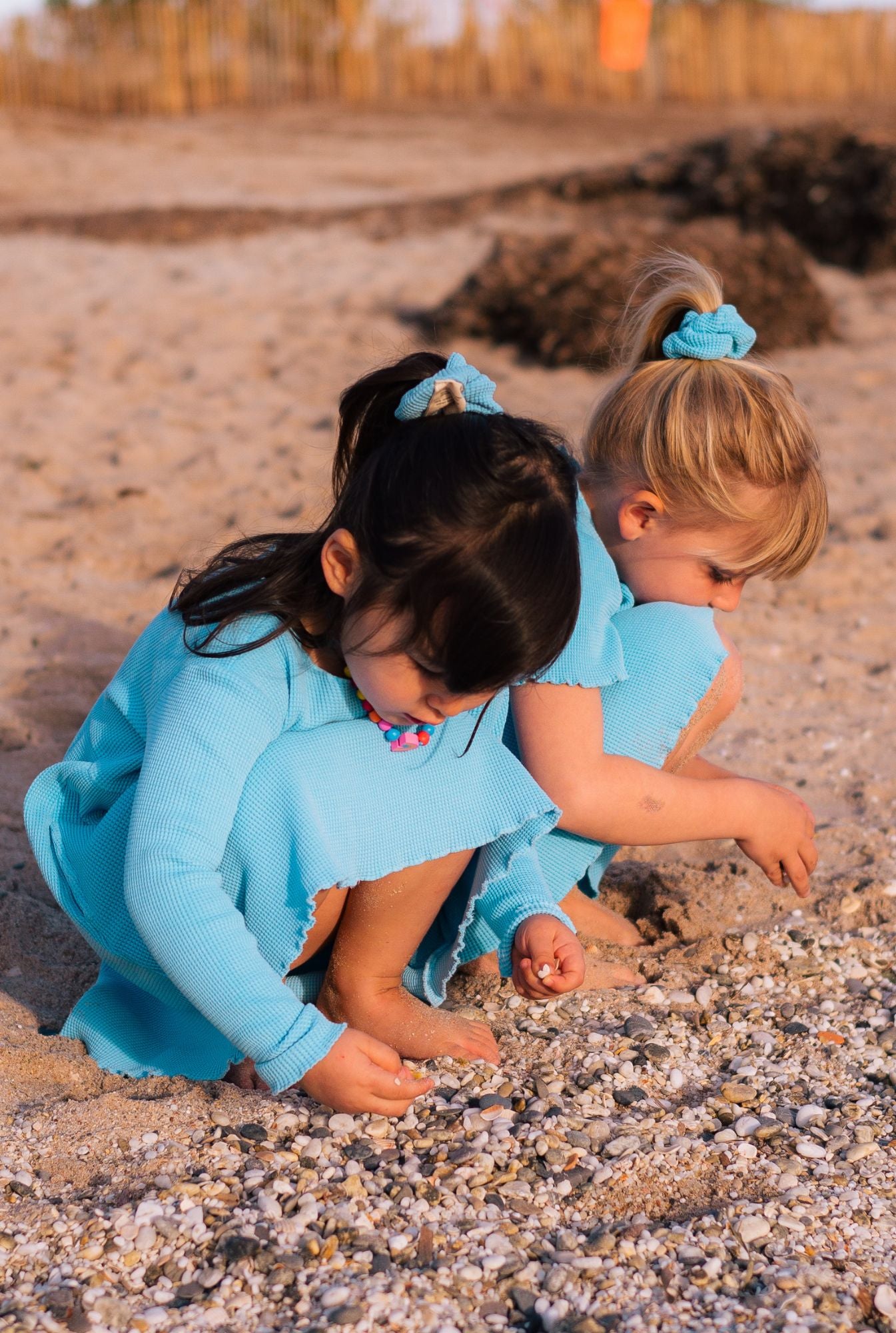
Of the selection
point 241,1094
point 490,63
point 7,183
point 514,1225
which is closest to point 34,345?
point 241,1094

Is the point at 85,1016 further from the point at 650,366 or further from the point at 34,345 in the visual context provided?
the point at 34,345

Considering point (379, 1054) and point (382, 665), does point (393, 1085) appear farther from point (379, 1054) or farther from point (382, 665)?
point (382, 665)

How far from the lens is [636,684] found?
214 cm

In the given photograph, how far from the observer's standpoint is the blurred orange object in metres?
16.6

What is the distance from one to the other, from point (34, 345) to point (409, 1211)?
5234mm

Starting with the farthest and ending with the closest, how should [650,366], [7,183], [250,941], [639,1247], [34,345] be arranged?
1. [7,183]
2. [34,345]
3. [650,366]
4. [250,941]
5. [639,1247]

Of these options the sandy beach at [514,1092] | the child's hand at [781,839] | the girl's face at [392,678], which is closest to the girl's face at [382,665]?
the girl's face at [392,678]

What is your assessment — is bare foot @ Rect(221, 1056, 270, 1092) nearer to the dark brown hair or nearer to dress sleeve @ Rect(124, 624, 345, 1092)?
dress sleeve @ Rect(124, 624, 345, 1092)

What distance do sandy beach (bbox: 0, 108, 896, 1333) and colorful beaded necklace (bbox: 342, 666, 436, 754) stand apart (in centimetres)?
51

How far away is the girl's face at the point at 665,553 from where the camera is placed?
2197 millimetres

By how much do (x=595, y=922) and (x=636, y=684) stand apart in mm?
490

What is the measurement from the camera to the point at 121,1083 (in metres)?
1.89

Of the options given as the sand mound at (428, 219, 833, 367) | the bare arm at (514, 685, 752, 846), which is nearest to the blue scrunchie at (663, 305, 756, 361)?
the bare arm at (514, 685, 752, 846)

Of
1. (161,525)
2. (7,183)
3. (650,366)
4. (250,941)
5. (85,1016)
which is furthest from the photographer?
(7,183)
